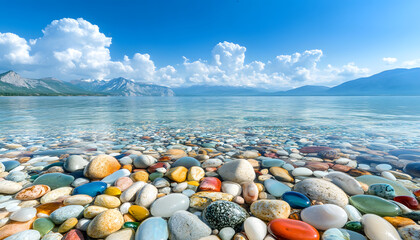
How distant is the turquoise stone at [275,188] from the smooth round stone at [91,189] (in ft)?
9.56

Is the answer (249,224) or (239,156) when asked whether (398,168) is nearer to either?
(239,156)

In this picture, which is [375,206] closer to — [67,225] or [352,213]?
[352,213]

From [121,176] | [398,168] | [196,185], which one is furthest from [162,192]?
[398,168]

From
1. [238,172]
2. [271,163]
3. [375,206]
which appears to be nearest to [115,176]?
[238,172]

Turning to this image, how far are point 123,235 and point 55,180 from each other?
2.30 meters

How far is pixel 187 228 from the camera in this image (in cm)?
222

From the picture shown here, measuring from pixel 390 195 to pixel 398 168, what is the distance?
211cm

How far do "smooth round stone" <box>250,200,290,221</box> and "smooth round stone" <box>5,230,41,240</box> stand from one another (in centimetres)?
264

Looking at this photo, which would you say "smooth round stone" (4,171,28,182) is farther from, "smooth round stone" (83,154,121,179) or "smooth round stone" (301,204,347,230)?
"smooth round stone" (301,204,347,230)

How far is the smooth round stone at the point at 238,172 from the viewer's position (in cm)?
356

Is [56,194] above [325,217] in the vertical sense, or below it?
below

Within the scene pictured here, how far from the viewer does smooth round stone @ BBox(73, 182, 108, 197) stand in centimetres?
304

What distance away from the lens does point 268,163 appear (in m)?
4.50

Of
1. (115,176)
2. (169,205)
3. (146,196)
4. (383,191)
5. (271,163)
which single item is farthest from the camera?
(271,163)
